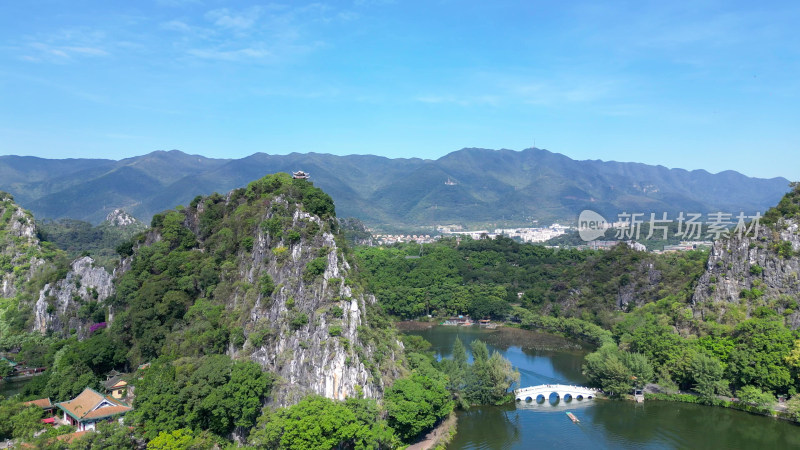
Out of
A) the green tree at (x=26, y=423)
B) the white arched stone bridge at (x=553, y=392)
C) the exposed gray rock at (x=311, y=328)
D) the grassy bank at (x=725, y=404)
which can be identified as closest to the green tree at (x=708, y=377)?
the grassy bank at (x=725, y=404)

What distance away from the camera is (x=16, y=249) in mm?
58281

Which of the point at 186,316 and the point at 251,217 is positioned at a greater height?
the point at 251,217

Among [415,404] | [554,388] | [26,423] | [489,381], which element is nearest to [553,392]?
[554,388]

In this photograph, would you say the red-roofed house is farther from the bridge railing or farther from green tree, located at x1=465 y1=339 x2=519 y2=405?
the bridge railing

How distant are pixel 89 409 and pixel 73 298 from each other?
72.6 feet

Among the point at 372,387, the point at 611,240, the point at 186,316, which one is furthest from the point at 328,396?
the point at 611,240

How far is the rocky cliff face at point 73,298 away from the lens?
45062mm

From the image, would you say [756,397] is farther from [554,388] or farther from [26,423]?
[26,423]

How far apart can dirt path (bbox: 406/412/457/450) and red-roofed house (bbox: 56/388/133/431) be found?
15.8m

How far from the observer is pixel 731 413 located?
32.7 meters

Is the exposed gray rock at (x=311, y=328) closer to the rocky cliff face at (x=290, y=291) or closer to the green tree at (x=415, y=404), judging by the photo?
the rocky cliff face at (x=290, y=291)

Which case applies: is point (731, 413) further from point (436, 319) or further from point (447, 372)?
point (436, 319)

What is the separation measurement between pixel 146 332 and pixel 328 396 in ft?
55.1

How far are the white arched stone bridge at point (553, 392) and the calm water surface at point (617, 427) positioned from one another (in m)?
0.55
